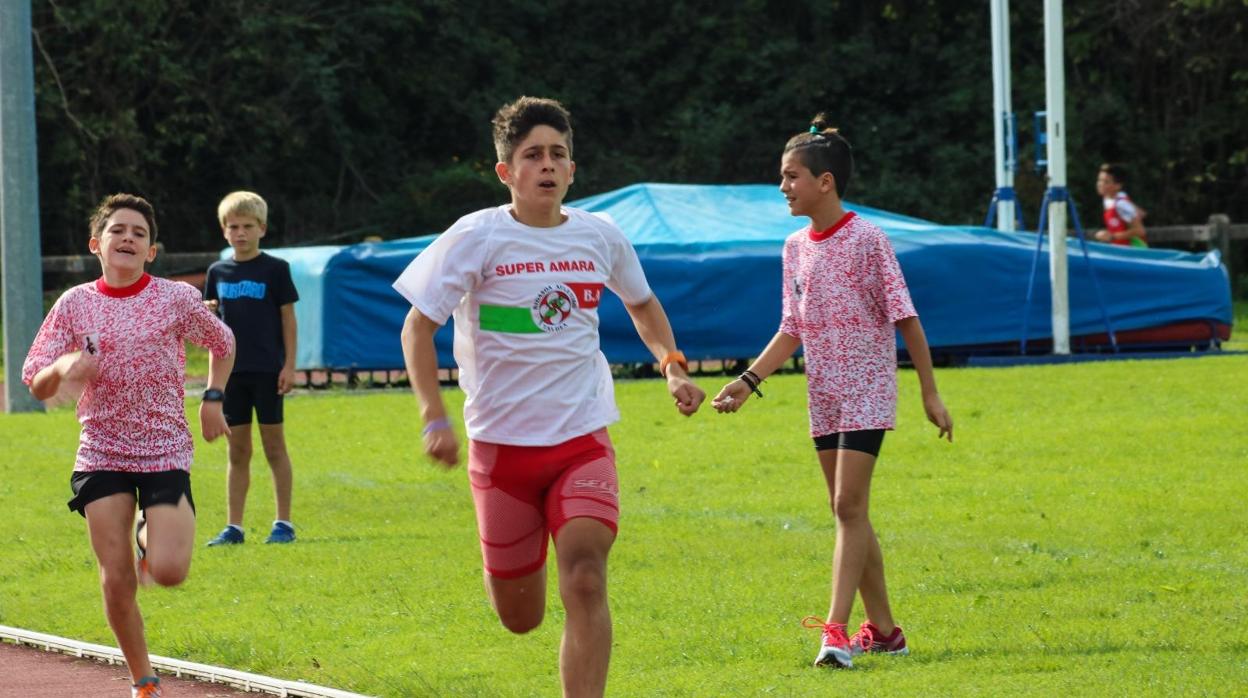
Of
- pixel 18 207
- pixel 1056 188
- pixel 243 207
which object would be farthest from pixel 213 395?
pixel 1056 188

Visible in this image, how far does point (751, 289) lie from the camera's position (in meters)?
22.0

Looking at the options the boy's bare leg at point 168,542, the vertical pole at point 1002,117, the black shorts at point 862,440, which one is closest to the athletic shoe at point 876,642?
the black shorts at point 862,440

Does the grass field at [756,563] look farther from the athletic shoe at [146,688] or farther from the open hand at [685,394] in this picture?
the open hand at [685,394]

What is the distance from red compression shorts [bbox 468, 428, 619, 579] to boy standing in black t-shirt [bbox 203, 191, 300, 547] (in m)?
5.06

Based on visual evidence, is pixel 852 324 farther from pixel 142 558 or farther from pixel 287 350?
pixel 287 350

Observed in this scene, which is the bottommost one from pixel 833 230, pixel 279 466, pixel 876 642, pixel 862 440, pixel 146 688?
pixel 876 642

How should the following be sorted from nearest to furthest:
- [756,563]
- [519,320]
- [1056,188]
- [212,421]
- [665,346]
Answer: [519,320], [665,346], [212,421], [756,563], [1056,188]

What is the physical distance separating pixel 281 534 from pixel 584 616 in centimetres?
555

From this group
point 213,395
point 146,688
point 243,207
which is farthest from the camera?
point 243,207

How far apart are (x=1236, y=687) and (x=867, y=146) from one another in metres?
36.3

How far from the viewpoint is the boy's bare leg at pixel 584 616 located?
5672 millimetres

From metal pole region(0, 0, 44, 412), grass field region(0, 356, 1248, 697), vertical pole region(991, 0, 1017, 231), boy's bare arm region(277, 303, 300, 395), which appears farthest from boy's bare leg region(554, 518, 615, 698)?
vertical pole region(991, 0, 1017, 231)

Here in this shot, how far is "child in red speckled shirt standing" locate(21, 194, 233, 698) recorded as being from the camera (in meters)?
6.80

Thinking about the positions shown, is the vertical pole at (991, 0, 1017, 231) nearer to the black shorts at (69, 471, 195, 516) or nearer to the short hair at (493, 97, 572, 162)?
the black shorts at (69, 471, 195, 516)
